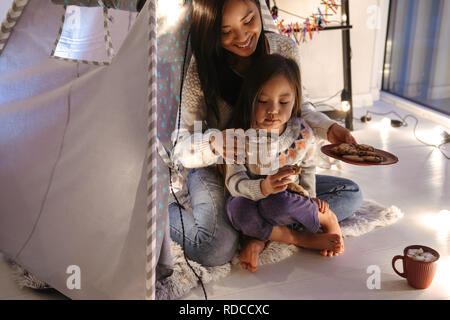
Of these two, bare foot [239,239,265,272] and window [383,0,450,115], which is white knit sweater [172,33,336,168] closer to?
bare foot [239,239,265,272]

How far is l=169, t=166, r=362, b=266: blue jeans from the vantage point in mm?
1352

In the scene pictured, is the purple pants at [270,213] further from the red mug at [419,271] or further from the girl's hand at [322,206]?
the red mug at [419,271]

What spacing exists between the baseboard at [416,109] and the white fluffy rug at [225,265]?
44.7 inches

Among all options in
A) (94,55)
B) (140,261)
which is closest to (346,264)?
(140,261)

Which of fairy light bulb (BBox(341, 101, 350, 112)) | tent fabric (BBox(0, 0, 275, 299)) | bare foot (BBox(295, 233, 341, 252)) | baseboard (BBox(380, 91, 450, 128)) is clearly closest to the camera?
tent fabric (BBox(0, 0, 275, 299))

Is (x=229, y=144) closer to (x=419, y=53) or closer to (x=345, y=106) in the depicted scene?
(x=345, y=106)

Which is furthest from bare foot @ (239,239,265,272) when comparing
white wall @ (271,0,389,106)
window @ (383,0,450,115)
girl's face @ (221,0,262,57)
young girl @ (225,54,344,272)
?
window @ (383,0,450,115)

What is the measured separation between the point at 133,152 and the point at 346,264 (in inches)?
27.8

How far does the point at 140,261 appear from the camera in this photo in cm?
105

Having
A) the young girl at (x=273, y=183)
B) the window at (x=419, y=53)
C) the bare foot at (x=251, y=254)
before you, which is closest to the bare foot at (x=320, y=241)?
the young girl at (x=273, y=183)

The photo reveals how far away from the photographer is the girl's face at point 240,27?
50.8 inches

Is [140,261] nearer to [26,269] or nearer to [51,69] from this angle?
[26,269]

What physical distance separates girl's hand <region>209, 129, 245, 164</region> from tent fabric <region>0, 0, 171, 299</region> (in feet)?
0.78

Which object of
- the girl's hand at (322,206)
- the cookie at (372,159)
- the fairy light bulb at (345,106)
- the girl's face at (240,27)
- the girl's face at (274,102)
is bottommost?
the girl's hand at (322,206)
